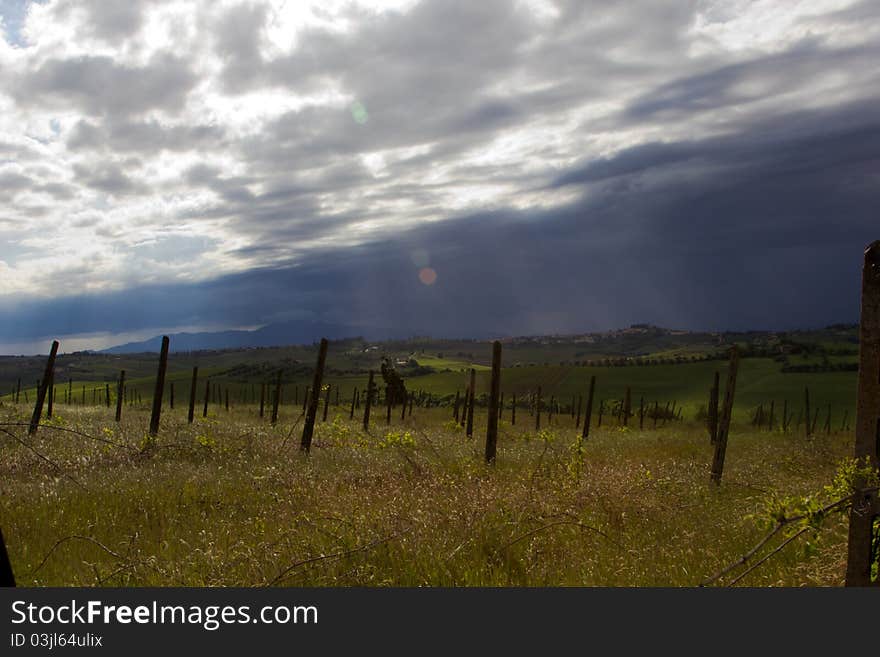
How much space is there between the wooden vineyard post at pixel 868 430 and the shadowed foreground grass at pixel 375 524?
0.81ft

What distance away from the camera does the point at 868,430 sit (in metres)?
3.79

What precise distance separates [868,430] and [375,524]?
487cm

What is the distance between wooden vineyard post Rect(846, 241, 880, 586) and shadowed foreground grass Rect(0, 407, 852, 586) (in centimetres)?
25

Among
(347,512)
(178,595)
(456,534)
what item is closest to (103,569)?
(347,512)

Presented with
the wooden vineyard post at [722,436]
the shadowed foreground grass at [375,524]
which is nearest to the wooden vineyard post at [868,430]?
the shadowed foreground grass at [375,524]

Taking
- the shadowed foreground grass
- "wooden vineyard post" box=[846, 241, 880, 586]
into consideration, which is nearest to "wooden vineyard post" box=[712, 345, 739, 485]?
the shadowed foreground grass

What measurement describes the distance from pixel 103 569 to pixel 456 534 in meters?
3.85

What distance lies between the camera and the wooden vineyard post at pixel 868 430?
376cm

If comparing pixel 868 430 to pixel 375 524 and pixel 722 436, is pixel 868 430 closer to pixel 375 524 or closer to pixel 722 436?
pixel 375 524

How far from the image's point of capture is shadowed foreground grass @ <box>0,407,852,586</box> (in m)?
5.80

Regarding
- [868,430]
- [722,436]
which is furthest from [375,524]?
[722,436]

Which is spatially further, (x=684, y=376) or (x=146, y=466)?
(x=684, y=376)

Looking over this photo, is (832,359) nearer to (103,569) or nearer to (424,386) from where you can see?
(424,386)

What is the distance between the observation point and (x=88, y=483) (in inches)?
416
